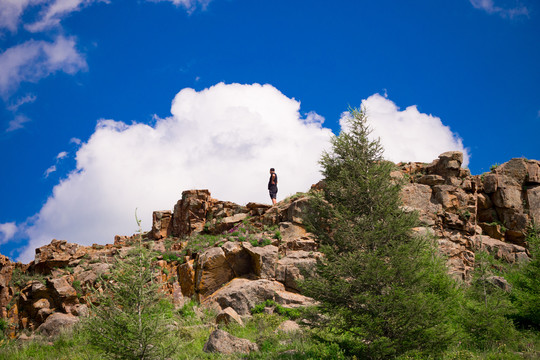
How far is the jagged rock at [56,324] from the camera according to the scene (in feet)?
65.9

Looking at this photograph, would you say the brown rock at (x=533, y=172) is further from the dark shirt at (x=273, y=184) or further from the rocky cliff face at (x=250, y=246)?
the dark shirt at (x=273, y=184)

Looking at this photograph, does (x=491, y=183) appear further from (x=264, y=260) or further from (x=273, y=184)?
(x=264, y=260)

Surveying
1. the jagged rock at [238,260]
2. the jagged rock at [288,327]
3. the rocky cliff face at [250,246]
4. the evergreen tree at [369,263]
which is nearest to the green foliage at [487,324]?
the evergreen tree at [369,263]

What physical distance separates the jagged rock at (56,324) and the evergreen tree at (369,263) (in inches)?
620

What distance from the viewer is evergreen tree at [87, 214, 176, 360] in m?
8.91

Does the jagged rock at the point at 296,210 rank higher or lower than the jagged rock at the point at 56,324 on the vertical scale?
higher

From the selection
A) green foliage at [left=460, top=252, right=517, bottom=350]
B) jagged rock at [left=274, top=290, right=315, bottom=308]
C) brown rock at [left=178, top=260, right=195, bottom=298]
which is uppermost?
brown rock at [left=178, top=260, right=195, bottom=298]

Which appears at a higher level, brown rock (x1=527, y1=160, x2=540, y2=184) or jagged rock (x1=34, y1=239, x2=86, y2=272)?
brown rock (x1=527, y1=160, x2=540, y2=184)

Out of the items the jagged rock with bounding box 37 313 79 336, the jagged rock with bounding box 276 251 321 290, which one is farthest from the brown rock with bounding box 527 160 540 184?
the jagged rock with bounding box 37 313 79 336

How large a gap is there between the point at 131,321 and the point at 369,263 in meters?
6.92

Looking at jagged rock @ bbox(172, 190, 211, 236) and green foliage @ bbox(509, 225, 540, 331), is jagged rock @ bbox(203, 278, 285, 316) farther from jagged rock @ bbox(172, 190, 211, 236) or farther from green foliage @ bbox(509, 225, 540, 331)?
green foliage @ bbox(509, 225, 540, 331)

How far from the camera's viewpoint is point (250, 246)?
22344mm

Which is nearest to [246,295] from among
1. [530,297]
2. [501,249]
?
[530,297]

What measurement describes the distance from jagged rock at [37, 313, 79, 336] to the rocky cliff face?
8cm
